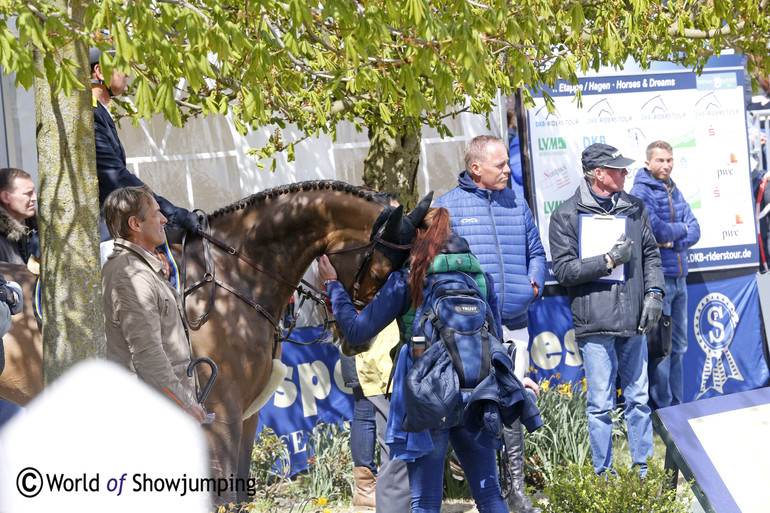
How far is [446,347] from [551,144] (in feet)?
15.5

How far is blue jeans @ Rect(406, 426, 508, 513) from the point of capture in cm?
383

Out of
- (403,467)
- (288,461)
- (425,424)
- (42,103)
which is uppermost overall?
(42,103)

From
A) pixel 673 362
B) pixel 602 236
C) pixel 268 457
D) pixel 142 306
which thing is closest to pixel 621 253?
pixel 602 236

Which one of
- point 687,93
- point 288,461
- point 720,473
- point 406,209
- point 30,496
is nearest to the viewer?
point 30,496

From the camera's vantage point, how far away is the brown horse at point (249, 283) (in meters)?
4.47

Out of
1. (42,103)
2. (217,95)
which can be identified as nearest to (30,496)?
(42,103)

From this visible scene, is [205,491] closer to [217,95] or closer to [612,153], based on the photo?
[217,95]

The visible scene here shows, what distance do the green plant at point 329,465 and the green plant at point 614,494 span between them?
7.52 ft

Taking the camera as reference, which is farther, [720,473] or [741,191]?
[741,191]

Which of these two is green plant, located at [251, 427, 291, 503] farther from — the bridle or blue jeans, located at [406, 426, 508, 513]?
blue jeans, located at [406, 426, 508, 513]

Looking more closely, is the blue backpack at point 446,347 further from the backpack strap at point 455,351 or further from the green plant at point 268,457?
the green plant at point 268,457

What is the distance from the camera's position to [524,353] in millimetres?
6051

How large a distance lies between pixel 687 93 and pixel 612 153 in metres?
2.69

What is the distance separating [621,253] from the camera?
20.0 feet
